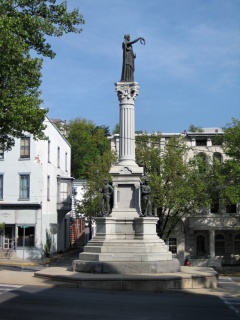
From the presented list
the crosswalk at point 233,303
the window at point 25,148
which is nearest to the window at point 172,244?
the window at point 25,148

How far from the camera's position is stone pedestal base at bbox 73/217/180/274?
19281 mm

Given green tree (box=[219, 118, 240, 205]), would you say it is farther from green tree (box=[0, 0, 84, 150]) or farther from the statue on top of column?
green tree (box=[0, 0, 84, 150])

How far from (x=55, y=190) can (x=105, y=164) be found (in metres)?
7.50

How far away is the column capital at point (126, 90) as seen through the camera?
23.0 m

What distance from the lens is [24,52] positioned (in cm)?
1927

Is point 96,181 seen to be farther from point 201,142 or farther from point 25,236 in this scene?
point 201,142

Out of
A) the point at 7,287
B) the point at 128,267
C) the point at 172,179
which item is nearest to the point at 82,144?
the point at 172,179

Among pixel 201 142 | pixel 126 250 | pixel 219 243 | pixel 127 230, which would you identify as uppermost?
pixel 201 142

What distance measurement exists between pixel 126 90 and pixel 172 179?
15.7m

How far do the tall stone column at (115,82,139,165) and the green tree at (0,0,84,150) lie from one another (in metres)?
3.97

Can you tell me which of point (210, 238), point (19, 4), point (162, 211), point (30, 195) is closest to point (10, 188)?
point (30, 195)

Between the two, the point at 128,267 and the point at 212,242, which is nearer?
the point at 128,267

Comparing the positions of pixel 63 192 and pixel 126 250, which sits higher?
pixel 63 192

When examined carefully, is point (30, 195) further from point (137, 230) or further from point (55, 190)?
point (137, 230)
